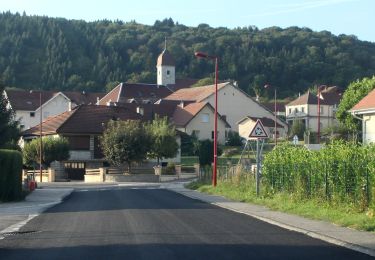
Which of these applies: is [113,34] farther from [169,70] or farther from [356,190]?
[356,190]

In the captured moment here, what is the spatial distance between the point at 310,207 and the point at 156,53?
525ft

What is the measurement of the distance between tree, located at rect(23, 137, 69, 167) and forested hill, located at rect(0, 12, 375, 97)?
7891 centimetres

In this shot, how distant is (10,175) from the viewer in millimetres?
31328

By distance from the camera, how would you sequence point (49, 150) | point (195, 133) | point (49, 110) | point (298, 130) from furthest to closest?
point (49, 110)
point (298, 130)
point (195, 133)
point (49, 150)

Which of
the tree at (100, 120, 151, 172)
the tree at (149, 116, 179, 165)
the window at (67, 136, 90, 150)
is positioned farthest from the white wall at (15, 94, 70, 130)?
the tree at (100, 120, 151, 172)

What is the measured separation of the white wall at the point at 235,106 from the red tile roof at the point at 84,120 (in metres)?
24.4

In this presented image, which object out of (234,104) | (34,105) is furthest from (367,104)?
(34,105)

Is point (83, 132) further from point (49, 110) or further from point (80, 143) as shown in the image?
point (49, 110)

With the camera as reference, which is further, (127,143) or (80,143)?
(80,143)

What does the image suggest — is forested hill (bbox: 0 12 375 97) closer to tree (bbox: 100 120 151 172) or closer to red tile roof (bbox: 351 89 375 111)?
tree (bbox: 100 120 151 172)

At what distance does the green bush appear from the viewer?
1209 inches

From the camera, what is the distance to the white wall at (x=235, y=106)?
9856cm

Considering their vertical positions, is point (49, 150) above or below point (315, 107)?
below

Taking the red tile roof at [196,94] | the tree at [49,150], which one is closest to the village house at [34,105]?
the red tile roof at [196,94]
